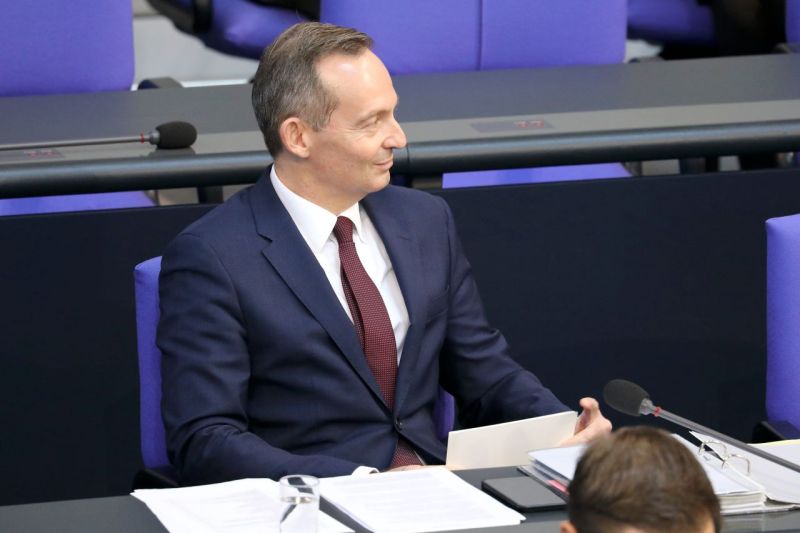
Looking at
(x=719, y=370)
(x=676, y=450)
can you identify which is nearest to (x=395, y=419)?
(x=719, y=370)

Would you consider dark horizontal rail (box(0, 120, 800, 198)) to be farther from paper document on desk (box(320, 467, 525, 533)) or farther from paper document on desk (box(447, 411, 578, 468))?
paper document on desk (box(320, 467, 525, 533))

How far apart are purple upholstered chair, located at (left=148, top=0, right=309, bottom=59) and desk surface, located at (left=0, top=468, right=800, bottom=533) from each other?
2539 millimetres

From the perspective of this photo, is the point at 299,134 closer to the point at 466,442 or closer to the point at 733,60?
the point at 466,442

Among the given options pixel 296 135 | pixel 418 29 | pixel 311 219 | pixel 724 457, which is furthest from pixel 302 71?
pixel 418 29

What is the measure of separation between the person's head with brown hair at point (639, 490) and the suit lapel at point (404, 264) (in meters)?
1.13

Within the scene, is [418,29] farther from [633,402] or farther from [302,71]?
[633,402]

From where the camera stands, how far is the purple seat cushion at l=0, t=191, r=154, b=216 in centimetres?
302

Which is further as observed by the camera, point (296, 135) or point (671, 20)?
point (671, 20)

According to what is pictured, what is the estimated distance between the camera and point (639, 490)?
1109mm

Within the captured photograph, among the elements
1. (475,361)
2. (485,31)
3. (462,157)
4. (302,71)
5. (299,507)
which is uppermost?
(302,71)

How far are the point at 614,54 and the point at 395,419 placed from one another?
1.81 metres

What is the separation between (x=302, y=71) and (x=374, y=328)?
16.1 inches

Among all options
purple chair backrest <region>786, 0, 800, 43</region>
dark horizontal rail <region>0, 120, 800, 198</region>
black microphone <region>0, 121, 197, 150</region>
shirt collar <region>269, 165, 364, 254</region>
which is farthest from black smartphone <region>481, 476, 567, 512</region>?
Answer: purple chair backrest <region>786, 0, 800, 43</region>

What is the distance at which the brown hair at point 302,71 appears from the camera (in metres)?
2.26
